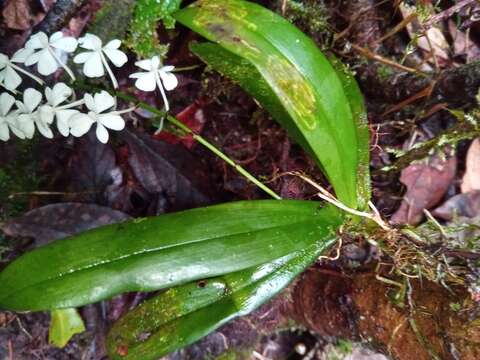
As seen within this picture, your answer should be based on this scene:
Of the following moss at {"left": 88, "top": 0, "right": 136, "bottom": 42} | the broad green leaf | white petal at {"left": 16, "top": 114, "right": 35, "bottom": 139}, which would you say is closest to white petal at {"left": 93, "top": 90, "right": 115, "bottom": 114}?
white petal at {"left": 16, "top": 114, "right": 35, "bottom": 139}

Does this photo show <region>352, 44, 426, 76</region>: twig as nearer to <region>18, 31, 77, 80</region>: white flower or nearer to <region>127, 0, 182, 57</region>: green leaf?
<region>127, 0, 182, 57</region>: green leaf

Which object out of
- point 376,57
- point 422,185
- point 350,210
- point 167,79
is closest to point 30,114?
point 167,79

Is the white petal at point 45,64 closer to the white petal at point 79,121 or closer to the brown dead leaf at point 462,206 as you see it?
the white petal at point 79,121

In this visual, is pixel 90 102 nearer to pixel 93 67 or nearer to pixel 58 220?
pixel 93 67

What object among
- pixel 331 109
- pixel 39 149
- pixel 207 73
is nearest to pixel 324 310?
pixel 331 109

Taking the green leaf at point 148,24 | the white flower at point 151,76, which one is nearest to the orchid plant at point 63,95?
the white flower at point 151,76

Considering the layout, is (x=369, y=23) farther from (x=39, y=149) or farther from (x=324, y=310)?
(x=39, y=149)
